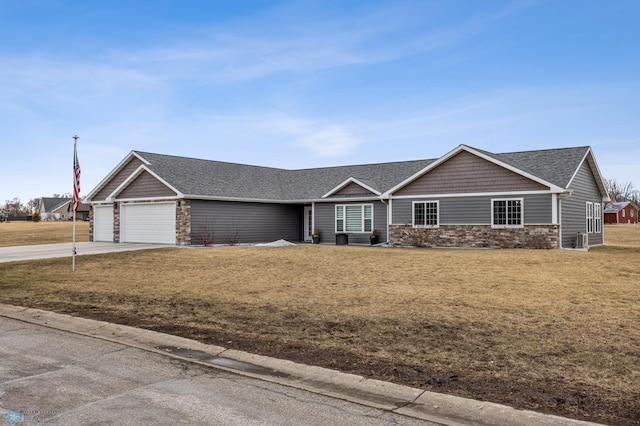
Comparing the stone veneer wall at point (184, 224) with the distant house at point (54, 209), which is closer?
the stone veneer wall at point (184, 224)

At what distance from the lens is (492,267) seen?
Result: 53.7ft

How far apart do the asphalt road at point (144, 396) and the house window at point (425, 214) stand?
67.6 ft

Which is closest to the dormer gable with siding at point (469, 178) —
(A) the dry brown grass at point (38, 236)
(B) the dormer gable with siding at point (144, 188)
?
(B) the dormer gable with siding at point (144, 188)

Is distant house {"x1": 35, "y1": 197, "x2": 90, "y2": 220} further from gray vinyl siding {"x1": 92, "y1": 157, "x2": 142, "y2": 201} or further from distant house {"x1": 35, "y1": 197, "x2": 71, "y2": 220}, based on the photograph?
gray vinyl siding {"x1": 92, "y1": 157, "x2": 142, "y2": 201}

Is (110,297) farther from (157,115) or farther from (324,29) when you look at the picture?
(157,115)

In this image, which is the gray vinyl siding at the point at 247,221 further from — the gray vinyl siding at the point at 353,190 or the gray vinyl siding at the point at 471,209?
the gray vinyl siding at the point at 471,209

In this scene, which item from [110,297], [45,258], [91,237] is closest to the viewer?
[110,297]

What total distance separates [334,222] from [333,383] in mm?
24350

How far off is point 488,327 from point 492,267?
856 centimetres

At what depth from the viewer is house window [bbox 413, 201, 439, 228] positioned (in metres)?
26.0

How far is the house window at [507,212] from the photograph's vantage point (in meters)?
23.6

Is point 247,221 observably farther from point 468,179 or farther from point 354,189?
point 468,179

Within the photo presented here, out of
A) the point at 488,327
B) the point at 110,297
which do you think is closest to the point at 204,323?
the point at 110,297

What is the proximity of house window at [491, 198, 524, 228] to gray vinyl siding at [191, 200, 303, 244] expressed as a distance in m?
13.2
